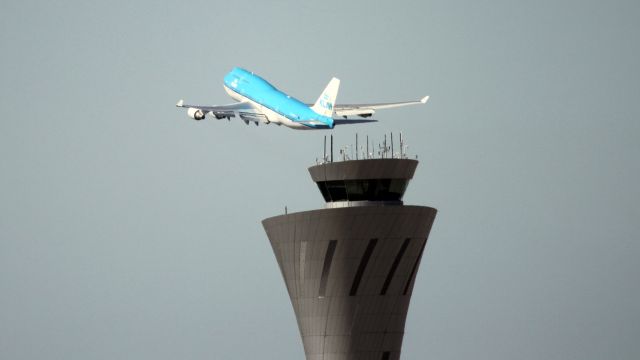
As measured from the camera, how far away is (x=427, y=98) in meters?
186

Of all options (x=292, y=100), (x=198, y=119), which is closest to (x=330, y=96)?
(x=292, y=100)

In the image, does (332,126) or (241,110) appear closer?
(332,126)

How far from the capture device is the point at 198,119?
186 metres

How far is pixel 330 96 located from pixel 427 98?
13247 mm

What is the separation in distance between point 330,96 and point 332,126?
878 centimetres

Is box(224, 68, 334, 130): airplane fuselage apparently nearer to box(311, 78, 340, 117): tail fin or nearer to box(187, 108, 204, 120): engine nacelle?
box(311, 78, 340, 117): tail fin

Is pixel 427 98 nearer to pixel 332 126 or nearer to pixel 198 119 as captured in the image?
pixel 332 126

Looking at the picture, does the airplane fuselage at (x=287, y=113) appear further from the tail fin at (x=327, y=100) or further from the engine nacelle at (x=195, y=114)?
the engine nacelle at (x=195, y=114)

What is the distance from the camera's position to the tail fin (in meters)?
187

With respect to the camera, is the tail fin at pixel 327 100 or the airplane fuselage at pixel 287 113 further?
the tail fin at pixel 327 100

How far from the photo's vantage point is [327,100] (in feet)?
618

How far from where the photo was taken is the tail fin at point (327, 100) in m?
187

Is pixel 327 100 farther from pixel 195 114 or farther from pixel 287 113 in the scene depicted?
pixel 195 114

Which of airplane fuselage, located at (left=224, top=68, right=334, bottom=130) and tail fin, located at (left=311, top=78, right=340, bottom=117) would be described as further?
tail fin, located at (left=311, top=78, right=340, bottom=117)
